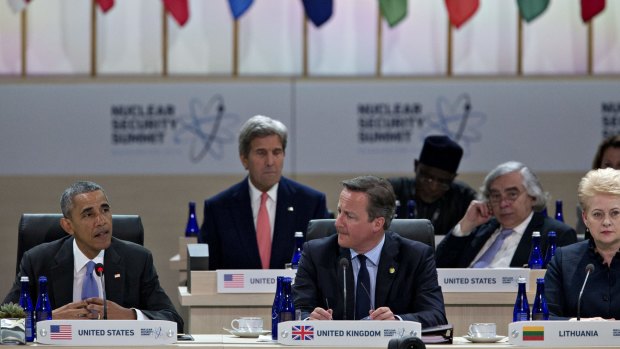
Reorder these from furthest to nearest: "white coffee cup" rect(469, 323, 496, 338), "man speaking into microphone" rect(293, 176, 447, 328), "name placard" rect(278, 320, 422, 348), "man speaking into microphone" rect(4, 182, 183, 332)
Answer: "man speaking into microphone" rect(4, 182, 183, 332) < "man speaking into microphone" rect(293, 176, 447, 328) < "white coffee cup" rect(469, 323, 496, 338) < "name placard" rect(278, 320, 422, 348)

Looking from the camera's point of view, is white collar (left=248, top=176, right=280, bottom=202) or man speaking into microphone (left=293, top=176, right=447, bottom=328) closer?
man speaking into microphone (left=293, top=176, right=447, bottom=328)

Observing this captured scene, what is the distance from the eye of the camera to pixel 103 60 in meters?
8.27

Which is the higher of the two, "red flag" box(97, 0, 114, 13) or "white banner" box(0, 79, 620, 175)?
"red flag" box(97, 0, 114, 13)

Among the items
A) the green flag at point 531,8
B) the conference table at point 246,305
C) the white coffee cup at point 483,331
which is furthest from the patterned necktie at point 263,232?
the green flag at point 531,8

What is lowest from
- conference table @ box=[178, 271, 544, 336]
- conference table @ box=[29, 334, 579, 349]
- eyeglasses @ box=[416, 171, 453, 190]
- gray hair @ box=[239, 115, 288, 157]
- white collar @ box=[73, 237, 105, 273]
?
conference table @ box=[178, 271, 544, 336]

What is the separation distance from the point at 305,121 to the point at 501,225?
2.76 m

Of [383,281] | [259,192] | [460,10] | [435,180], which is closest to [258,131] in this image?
[259,192]

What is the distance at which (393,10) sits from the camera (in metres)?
8.05

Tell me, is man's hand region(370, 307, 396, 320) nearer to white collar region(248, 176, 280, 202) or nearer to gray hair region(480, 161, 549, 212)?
white collar region(248, 176, 280, 202)

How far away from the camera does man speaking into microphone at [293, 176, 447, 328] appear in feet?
13.9

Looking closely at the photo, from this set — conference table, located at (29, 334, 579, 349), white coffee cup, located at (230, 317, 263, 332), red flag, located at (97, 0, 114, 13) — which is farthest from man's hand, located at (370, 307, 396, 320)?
red flag, located at (97, 0, 114, 13)

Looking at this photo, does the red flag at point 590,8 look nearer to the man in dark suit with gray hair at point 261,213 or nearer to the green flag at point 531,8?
the green flag at point 531,8

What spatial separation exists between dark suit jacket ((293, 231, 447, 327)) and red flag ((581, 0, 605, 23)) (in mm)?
4161

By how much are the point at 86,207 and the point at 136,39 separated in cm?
406
